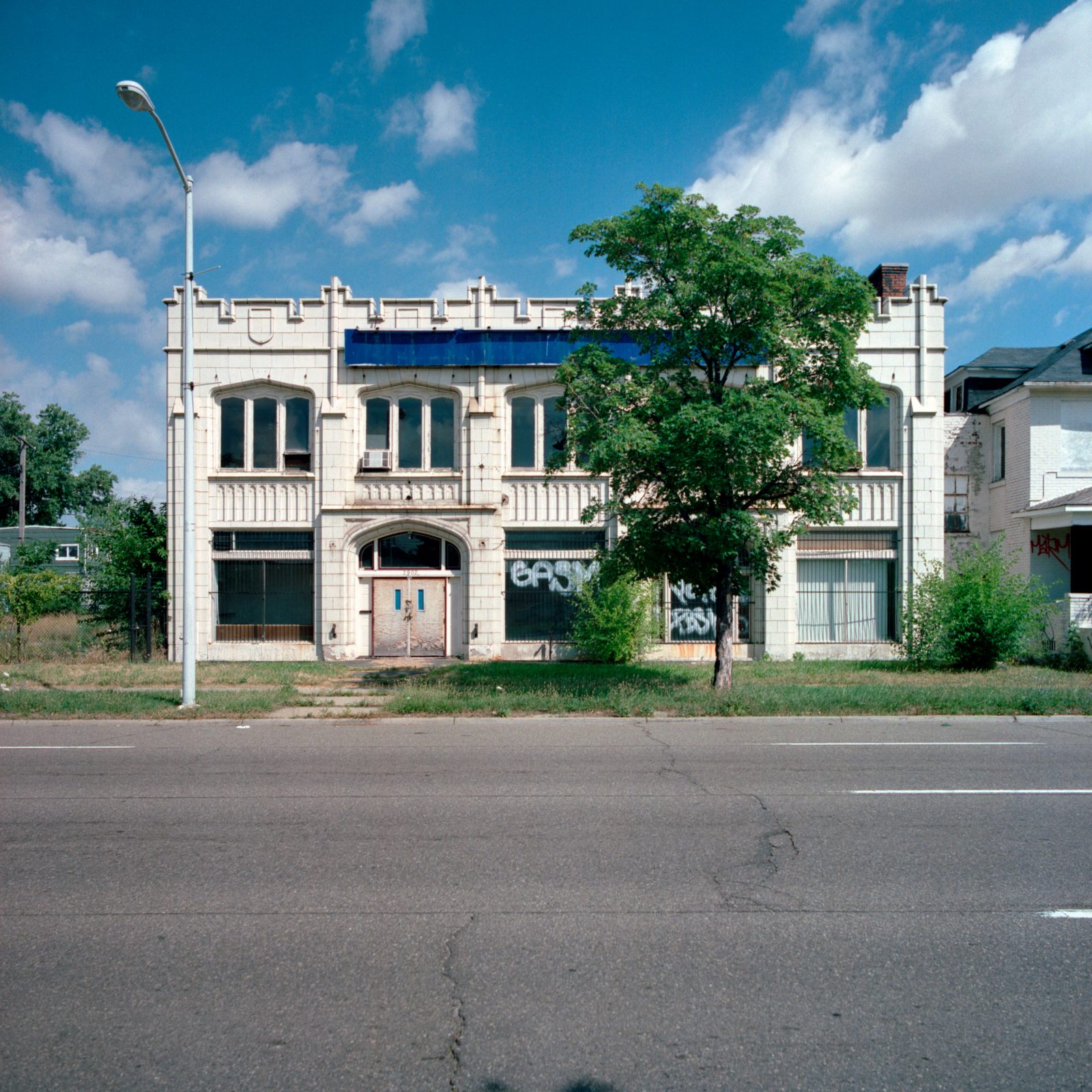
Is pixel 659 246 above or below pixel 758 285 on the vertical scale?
above

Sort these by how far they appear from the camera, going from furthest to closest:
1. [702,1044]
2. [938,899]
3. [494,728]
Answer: [494,728] → [938,899] → [702,1044]

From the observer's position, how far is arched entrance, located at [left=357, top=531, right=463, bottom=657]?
→ 2038 centimetres

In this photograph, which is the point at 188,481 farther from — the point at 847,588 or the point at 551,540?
the point at 847,588

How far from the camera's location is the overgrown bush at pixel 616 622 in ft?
62.0

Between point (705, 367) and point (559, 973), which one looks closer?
point (559, 973)

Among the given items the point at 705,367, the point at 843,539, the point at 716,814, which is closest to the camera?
the point at 716,814

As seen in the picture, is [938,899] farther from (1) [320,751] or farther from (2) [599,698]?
(2) [599,698]

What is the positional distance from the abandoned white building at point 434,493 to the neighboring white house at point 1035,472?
8.25 feet

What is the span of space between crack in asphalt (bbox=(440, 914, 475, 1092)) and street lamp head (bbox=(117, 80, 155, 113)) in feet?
39.2

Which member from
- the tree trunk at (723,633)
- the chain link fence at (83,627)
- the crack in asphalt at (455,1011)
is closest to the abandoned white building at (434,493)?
the chain link fence at (83,627)

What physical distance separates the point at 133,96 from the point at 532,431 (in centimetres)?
1099

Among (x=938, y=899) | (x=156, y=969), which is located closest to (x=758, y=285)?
(x=938, y=899)

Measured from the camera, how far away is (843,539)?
20266mm

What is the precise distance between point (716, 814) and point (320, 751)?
5239mm
